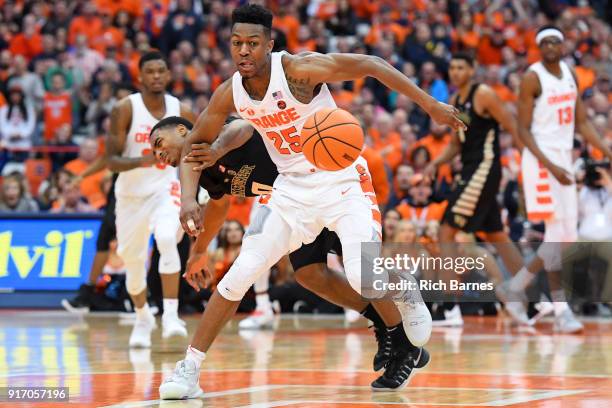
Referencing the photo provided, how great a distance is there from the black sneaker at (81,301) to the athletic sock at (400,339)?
770 cm

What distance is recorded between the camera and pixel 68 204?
16.4 meters

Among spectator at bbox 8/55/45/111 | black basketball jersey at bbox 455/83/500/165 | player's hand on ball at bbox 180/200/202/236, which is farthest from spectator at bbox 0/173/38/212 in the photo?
player's hand on ball at bbox 180/200/202/236

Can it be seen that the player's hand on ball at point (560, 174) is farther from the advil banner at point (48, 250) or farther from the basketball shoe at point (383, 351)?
the advil banner at point (48, 250)

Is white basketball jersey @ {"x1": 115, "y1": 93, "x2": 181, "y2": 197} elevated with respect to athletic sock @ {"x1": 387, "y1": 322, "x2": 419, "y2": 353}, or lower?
elevated

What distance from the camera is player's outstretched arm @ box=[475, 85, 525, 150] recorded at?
12578mm

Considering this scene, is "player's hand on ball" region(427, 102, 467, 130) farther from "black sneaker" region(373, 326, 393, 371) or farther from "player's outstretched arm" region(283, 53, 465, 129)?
"black sneaker" region(373, 326, 393, 371)

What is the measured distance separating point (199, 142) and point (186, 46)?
46.6 feet

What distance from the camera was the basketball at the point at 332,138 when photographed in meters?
7.18

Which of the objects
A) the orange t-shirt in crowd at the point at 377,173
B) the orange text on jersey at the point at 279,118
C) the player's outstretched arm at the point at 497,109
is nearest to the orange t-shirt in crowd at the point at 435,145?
the orange t-shirt in crowd at the point at 377,173

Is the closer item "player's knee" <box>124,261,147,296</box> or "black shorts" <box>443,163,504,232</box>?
"player's knee" <box>124,261,147,296</box>

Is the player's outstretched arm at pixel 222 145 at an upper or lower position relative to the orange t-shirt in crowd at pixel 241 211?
upper

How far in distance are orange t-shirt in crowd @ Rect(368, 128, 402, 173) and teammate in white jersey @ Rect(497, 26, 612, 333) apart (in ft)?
16.0

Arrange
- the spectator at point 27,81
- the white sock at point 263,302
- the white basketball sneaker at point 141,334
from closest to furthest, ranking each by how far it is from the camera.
A: the white basketball sneaker at point 141,334 → the white sock at point 263,302 → the spectator at point 27,81

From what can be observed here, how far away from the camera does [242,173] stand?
852 cm
